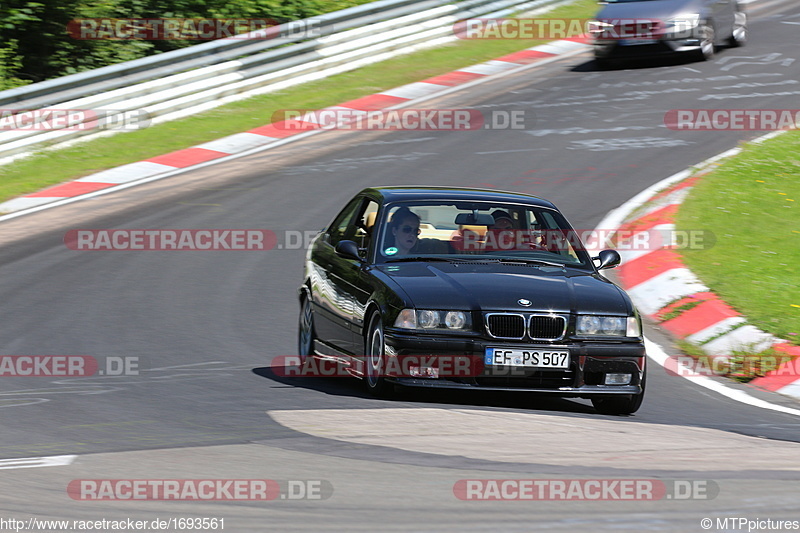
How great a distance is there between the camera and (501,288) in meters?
7.99

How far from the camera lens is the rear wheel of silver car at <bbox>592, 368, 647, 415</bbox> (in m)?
8.07

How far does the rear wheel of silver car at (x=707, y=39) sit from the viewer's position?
73.0ft

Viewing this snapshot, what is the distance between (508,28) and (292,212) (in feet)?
41.2

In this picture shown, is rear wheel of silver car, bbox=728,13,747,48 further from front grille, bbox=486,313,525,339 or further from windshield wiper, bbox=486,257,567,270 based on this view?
front grille, bbox=486,313,525,339

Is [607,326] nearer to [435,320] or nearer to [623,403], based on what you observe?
[623,403]

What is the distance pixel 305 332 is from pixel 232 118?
10744mm

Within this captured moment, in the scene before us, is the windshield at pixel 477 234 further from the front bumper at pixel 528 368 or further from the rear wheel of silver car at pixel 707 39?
the rear wheel of silver car at pixel 707 39

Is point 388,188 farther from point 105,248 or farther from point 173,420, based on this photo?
→ point 105,248

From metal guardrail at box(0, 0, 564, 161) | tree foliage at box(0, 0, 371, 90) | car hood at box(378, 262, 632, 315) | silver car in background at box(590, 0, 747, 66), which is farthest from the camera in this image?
silver car in background at box(590, 0, 747, 66)

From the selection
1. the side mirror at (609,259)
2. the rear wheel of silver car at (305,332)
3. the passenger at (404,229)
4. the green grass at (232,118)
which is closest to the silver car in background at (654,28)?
the green grass at (232,118)

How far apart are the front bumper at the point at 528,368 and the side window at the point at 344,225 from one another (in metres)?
1.84

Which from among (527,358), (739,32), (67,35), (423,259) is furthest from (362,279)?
(739,32)

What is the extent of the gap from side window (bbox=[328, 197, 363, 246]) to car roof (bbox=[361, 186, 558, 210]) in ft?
0.76

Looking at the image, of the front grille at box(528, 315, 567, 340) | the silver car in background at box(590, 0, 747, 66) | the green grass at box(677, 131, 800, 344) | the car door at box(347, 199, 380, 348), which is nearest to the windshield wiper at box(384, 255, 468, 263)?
the car door at box(347, 199, 380, 348)
